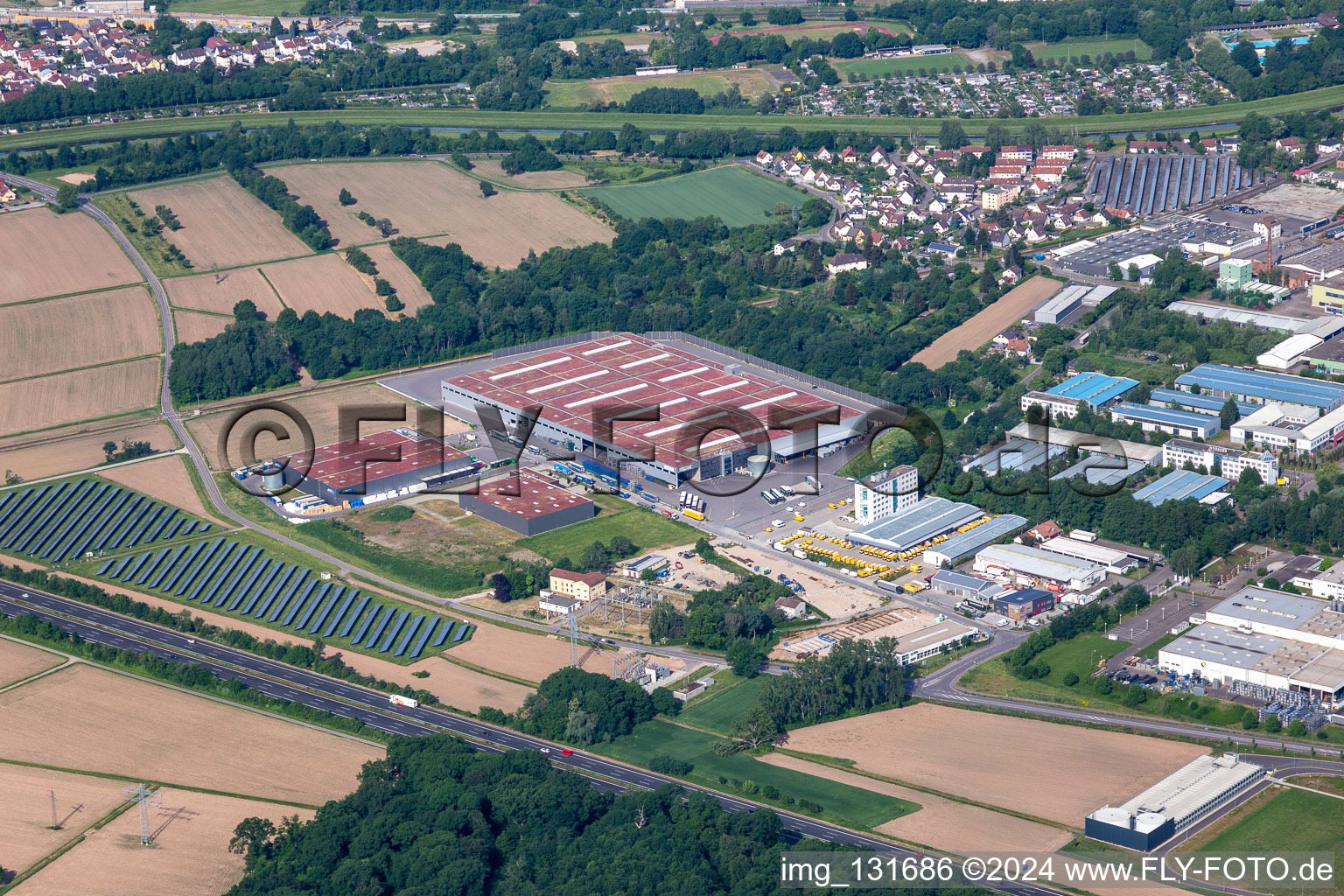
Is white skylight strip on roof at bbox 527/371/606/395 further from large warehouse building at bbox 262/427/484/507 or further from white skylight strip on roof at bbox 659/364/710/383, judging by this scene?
large warehouse building at bbox 262/427/484/507

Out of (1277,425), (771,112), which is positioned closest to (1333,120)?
(771,112)

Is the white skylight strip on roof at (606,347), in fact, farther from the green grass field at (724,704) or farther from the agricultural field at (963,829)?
the agricultural field at (963,829)

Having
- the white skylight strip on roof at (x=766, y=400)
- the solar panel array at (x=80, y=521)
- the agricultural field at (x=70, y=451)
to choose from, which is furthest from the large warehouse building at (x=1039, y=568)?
the agricultural field at (x=70, y=451)

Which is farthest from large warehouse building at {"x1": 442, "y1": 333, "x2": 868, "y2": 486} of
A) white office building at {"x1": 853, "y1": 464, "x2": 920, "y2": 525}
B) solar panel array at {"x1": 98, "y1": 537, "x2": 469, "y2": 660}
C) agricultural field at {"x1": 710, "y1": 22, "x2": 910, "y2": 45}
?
agricultural field at {"x1": 710, "y1": 22, "x2": 910, "y2": 45}

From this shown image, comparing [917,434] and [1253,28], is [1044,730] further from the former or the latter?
[1253,28]

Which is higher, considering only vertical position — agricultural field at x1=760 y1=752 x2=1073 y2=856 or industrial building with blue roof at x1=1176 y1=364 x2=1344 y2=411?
industrial building with blue roof at x1=1176 y1=364 x2=1344 y2=411

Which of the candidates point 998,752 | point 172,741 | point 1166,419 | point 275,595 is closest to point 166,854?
point 172,741

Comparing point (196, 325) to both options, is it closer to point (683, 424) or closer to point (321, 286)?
point (321, 286)

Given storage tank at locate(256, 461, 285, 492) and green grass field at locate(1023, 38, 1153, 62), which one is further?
green grass field at locate(1023, 38, 1153, 62)

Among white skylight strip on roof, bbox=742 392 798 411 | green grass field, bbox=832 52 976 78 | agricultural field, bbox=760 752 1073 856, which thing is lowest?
agricultural field, bbox=760 752 1073 856
